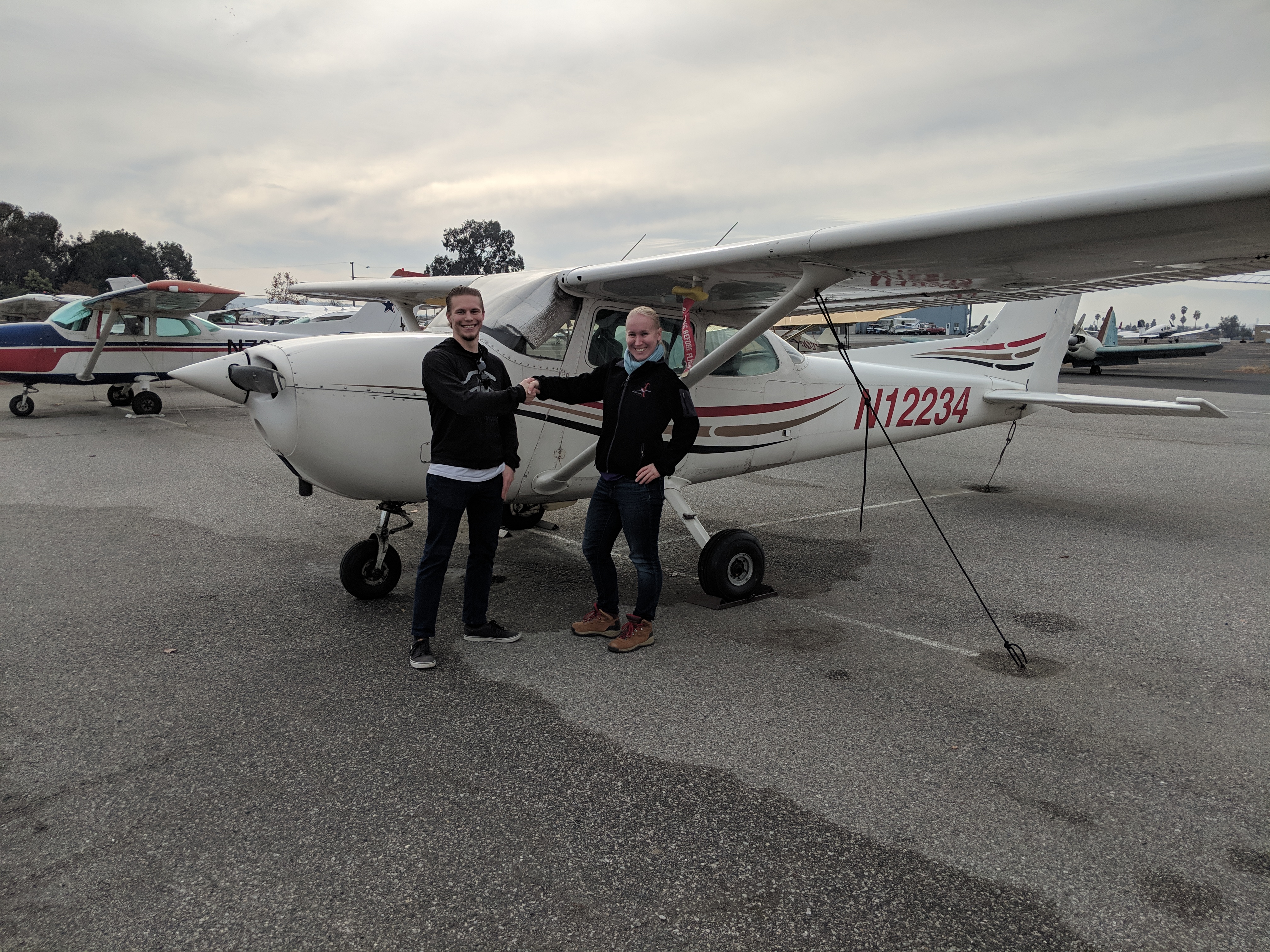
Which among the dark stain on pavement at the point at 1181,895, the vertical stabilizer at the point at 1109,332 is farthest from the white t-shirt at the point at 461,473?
the vertical stabilizer at the point at 1109,332

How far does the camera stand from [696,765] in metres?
2.98

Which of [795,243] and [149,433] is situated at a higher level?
[795,243]

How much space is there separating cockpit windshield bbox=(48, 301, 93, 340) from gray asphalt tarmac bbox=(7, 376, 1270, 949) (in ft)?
34.4

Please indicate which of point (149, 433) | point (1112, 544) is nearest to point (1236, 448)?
point (1112, 544)

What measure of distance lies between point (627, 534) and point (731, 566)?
101cm

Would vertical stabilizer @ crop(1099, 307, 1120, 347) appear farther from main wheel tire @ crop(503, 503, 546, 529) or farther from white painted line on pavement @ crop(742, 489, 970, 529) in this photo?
main wheel tire @ crop(503, 503, 546, 529)

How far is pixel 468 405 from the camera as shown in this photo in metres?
3.52

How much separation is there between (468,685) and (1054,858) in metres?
2.40

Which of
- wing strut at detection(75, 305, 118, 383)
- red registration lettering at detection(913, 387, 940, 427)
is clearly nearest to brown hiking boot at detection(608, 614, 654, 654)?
red registration lettering at detection(913, 387, 940, 427)

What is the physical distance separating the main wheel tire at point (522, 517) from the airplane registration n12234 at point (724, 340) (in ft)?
0.06

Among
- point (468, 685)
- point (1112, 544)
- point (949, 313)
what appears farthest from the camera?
point (949, 313)

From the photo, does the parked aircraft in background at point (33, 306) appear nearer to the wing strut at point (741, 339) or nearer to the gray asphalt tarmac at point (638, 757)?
the gray asphalt tarmac at point (638, 757)

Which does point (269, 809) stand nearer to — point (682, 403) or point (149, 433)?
point (682, 403)

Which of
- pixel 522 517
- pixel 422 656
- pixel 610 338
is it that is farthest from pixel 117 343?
pixel 422 656
